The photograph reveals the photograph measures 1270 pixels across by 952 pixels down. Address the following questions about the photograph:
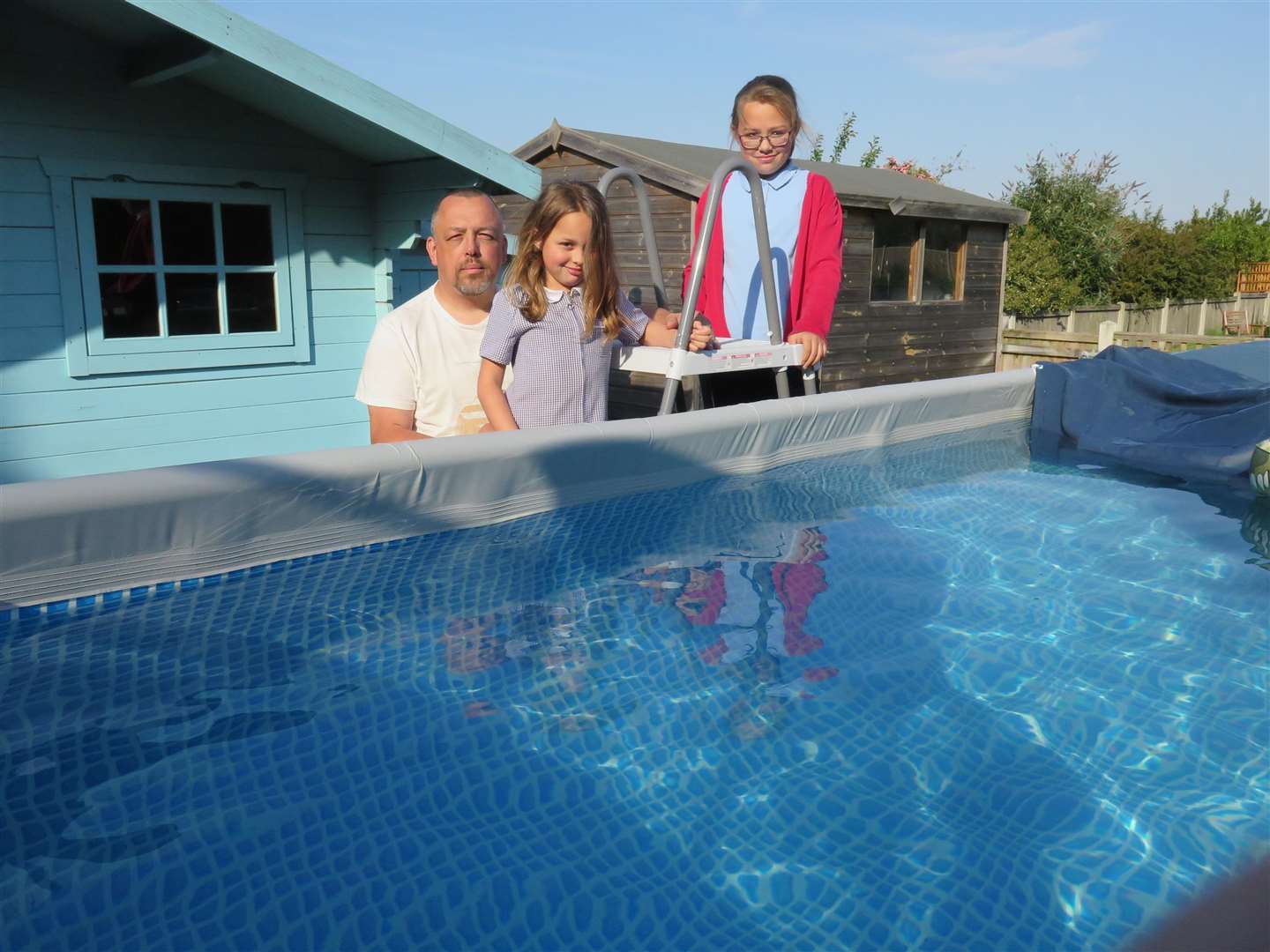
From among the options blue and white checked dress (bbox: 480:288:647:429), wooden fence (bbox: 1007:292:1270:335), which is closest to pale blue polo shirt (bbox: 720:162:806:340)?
blue and white checked dress (bbox: 480:288:647:429)

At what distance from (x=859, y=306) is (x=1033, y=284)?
916 cm

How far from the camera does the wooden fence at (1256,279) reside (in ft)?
80.7

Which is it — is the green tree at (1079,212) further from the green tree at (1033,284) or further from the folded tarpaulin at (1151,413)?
the folded tarpaulin at (1151,413)

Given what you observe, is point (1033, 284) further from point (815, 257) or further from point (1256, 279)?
point (815, 257)

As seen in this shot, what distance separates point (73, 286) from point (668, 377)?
2.62 meters

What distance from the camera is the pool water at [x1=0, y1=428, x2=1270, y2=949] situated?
1.38 m

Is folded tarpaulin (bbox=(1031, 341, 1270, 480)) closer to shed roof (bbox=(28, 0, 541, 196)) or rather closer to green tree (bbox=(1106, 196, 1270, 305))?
shed roof (bbox=(28, 0, 541, 196))

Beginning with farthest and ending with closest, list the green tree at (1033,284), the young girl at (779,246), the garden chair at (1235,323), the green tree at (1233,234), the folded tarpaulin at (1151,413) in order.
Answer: the green tree at (1233,234) → the garden chair at (1235,323) → the green tree at (1033,284) → the folded tarpaulin at (1151,413) → the young girl at (779,246)

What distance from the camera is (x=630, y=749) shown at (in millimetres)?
1779

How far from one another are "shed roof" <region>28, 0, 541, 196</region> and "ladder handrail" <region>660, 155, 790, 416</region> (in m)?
1.33

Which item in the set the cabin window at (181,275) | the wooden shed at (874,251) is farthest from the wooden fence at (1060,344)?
the cabin window at (181,275)

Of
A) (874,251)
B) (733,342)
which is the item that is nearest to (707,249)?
(733,342)

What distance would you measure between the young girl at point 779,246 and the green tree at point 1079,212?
16.2 meters

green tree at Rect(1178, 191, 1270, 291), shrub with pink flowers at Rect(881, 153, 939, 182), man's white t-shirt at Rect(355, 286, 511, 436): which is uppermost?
shrub with pink flowers at Rect(881, 153, 939, 182)
